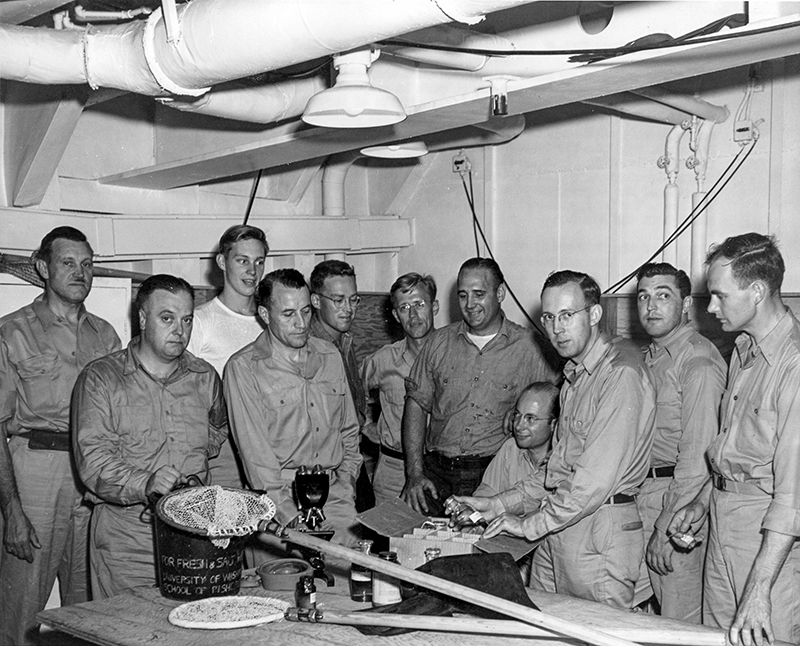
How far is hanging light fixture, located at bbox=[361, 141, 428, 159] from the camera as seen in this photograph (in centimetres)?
428

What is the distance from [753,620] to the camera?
91.8 inches

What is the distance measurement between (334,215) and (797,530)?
4459 mm

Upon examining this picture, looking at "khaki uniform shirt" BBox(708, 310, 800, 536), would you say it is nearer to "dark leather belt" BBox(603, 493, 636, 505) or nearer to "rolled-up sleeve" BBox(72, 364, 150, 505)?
"dark leather belt" BBox(603, 493, 636, 505)

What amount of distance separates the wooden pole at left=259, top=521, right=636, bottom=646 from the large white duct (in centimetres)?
149

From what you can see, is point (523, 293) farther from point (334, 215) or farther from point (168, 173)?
point (168, 173)

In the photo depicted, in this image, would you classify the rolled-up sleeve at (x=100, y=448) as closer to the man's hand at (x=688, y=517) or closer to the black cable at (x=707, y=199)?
the man's hand at (x=688, y=517)

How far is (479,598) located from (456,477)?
2.04 meters

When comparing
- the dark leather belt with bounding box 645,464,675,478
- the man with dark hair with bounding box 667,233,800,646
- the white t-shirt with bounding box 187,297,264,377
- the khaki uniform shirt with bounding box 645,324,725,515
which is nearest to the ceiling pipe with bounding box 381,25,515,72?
the man with dark hair with bounding box 667,233,800,646

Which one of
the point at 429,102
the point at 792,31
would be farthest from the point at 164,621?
the point at 792,31

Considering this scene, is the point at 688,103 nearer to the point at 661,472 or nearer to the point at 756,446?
the point at 661,472

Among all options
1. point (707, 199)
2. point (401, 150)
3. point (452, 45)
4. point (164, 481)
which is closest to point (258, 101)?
point (401, 150)

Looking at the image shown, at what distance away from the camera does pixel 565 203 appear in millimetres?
5930

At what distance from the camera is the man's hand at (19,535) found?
12.9 feet

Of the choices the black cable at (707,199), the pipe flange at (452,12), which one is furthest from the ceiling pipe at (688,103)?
the pipe flange at (452,12)
